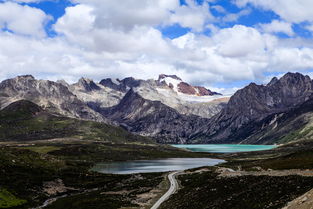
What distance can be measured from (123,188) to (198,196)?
51.3 m

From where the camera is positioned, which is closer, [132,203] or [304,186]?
[304,186]

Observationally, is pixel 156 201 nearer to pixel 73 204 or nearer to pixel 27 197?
pixel 73 204

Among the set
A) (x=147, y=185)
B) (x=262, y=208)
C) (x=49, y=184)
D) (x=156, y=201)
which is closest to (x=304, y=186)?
(x=262, y=208)

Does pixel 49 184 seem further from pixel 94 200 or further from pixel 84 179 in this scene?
pixel 94 200

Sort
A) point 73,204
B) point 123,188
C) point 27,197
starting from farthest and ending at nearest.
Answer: point 123,188
point 27,197
point 73,204

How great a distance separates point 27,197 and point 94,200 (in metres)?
29.4

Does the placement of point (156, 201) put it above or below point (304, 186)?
below

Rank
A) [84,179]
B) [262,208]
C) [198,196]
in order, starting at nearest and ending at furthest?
[262,208] < [198,196] < [84,179]

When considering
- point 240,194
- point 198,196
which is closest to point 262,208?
point 240,194

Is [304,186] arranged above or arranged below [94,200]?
above

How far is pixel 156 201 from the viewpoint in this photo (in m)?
93.2

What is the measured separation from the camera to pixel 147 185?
131 metres

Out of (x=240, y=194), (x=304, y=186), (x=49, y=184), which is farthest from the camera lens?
(x=49, y=184)

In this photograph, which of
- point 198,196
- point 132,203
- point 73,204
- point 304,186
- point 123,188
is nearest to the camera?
point 304,186
